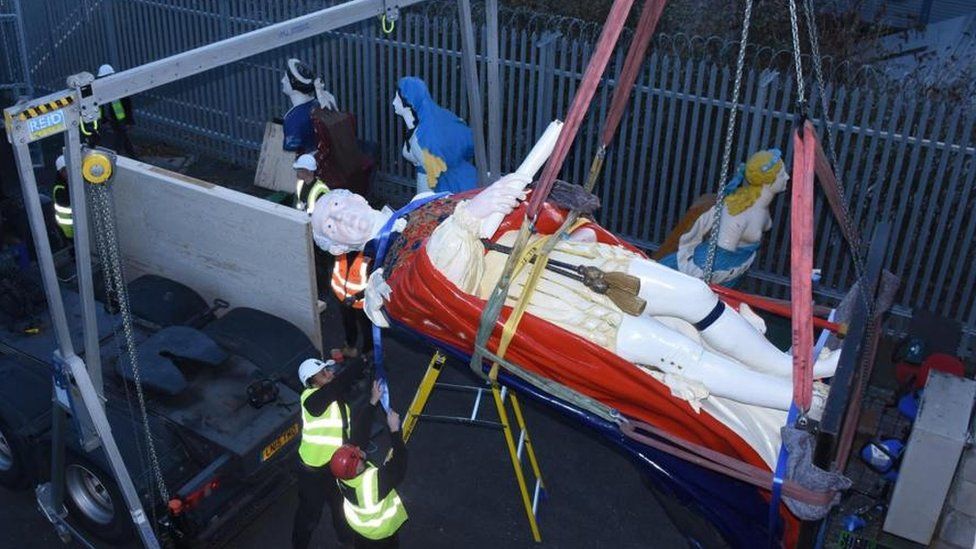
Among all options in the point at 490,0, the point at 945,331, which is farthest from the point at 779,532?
A: the point at 490,0

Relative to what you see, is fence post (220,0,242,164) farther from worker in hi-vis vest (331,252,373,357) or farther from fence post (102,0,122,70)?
worker in hi-vis vest (331,252,373,357)

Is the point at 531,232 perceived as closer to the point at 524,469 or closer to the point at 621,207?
the point at 524,469

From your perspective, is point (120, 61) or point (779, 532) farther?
point (120, 61)

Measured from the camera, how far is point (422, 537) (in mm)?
5797

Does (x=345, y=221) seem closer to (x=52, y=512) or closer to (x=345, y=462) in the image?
(x=345, y=462)

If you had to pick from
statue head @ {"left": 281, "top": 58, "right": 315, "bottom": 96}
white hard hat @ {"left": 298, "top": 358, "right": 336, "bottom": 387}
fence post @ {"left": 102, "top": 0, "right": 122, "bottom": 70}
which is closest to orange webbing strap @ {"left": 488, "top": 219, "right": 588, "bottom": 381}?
white hard hat @ {"left": 298, "top": 358, "right": 336, "bottom": 387}

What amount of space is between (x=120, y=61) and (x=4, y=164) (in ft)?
12.8

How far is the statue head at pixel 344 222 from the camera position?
5.08 metres

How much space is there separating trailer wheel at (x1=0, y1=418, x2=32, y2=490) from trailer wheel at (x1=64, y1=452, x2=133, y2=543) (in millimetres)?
442

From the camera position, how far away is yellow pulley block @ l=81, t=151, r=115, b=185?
14.3 ft

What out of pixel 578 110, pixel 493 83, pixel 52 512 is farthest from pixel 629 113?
pixel 52 512

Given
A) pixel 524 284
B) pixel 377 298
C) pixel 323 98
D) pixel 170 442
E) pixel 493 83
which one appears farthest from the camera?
pixel 323 98

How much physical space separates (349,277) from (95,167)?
2327mm

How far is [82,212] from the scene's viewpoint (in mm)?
4379
